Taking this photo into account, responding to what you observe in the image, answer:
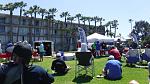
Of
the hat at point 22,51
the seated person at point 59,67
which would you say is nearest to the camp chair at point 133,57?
the seated person at point 59,67

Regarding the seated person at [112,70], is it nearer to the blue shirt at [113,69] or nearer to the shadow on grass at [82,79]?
the blue shirt at [113,69]

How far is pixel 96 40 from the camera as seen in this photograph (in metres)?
30.8

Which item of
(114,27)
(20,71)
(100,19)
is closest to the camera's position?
(20,71)

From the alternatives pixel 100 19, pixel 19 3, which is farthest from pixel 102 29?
pixel 19 3

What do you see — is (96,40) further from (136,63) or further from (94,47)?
(136,63)

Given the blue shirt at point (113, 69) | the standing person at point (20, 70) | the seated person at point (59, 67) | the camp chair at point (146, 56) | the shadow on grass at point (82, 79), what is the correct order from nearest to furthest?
1. the standing person at point (20, 70)
2. the blue shirt at point (113, 69)
3. the shadow on grass at point (82, 79)
4. the seated person at point (59, 67)
5. the camp chair at point (146, 56)

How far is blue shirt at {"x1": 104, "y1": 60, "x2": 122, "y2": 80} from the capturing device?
13.5m

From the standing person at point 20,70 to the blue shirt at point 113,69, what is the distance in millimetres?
9930

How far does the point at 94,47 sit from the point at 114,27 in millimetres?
106414

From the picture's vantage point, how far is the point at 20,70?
11.9ft

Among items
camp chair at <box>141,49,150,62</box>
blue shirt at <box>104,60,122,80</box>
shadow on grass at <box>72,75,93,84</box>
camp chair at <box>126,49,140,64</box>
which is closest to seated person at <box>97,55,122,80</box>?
blue shirt at <box>104,60,122,80</box>

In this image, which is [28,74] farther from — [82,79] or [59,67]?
[59,67]

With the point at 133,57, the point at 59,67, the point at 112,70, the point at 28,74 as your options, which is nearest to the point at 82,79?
the point at 112,70

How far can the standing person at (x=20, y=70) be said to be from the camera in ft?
12.0
